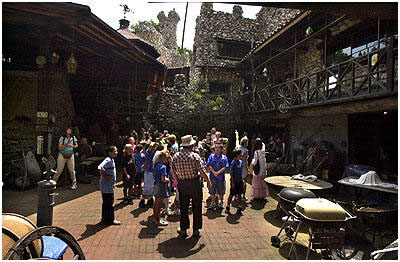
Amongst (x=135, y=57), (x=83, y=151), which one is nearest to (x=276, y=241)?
(x=83, y=151)

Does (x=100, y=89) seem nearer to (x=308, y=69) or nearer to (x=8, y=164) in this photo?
(x=8, y=164)

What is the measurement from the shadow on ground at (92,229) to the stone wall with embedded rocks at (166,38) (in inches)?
886

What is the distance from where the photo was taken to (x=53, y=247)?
9.16 ft

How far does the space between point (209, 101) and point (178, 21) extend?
88.0 ft

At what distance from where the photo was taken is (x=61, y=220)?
16.5 feet

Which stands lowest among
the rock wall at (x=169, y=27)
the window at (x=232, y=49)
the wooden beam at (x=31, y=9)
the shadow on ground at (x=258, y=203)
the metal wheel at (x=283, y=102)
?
the shadow on ground at (x=258, y=203)

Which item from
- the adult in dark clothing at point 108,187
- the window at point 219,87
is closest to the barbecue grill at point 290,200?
the adult in dark clothing at point 108,187

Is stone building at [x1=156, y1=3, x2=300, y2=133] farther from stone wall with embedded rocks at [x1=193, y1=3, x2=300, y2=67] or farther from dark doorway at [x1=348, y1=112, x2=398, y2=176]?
dark doorway at [x1=348, y1=112, x2=398, y2=176]

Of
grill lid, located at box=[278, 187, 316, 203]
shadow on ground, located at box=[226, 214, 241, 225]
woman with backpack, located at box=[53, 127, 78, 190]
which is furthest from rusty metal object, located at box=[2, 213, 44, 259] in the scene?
woman with backpack, located at box=[53, 127, 78, 190]

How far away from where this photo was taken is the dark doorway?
8.07 metres

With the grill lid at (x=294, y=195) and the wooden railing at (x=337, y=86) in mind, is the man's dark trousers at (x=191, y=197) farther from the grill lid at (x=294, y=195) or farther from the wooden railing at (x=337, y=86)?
the wooden railing at (x=337, y=86)

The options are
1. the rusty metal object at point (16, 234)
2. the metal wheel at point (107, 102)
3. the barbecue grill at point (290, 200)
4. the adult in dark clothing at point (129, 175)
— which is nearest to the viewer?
the rusty metal object at point (16, 234)

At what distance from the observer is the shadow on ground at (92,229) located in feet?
14.2

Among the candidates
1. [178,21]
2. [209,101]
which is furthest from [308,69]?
[178,21]
